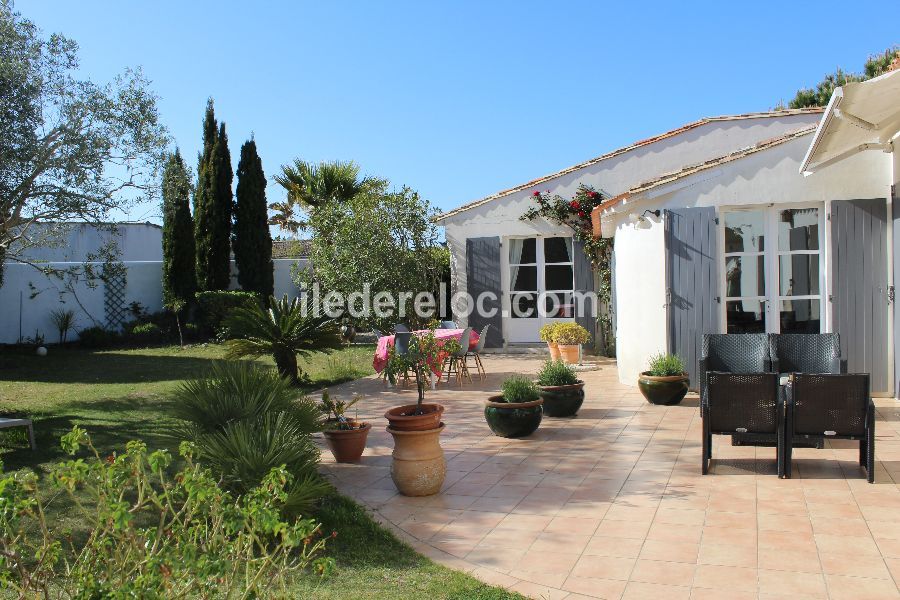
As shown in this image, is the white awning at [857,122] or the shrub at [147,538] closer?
the shrub at [147,538]

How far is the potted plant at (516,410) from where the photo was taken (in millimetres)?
6973

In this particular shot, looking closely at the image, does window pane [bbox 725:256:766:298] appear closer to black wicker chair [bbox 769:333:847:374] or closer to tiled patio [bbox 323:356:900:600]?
black wicker chair [bbox 769:333:847:374]

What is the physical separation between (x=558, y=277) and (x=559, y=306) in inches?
24.1

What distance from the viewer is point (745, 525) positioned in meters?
4.37

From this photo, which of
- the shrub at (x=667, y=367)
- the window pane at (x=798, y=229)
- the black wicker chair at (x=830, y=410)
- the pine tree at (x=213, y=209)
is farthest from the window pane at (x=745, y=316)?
the pine tree at (x=213, y=209)

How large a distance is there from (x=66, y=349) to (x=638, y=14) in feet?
48.7

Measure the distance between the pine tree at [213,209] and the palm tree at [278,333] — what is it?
10.8m

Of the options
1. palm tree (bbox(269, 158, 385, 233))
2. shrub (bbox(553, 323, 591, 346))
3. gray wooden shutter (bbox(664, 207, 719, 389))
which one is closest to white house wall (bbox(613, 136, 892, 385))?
gray wooden shutter (bbox(664, 207, 719, 389))

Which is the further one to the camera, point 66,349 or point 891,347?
point 66,349

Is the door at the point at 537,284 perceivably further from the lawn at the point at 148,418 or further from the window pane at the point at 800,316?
the window pane at the point at 800,316

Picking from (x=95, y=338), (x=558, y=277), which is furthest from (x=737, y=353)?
(x=95, y=338)

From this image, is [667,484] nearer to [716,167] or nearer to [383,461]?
[383,461]

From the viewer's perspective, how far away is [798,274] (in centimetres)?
861

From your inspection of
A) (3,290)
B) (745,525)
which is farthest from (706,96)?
(3,290)
